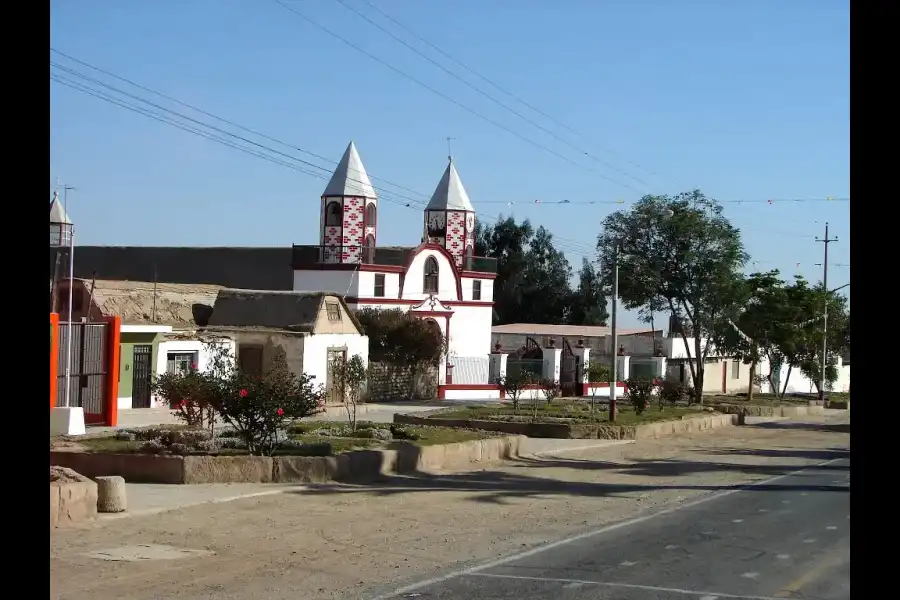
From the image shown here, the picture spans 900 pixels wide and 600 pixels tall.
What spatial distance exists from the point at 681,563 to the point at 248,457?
8.10m

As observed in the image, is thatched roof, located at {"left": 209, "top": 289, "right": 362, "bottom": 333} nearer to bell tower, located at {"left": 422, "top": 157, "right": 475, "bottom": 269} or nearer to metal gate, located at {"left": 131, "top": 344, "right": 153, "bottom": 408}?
metal gate, located at {"left": 131, "top": 344, "right": 153, "bottom": 408}

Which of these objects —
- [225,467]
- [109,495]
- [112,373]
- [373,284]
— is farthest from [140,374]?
[373,284]

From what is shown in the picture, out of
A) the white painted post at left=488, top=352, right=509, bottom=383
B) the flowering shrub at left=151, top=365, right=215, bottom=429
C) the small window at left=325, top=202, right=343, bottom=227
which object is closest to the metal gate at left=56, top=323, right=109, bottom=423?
the flowering shrub at left=151, top=365, right=215, bottom=429

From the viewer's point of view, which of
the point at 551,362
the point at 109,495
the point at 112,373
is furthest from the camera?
the point at 551,362

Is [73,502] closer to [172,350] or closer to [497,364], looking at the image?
[172,350]

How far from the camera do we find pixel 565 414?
111ft

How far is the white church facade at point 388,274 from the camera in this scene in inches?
2018

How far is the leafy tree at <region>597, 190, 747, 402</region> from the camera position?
1754 inches

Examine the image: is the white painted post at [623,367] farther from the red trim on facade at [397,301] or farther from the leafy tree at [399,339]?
the leafy tree at [399,339]

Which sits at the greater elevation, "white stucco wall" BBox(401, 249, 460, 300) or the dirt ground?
"white stucco wall" BBox(401, 249, 460, 300)

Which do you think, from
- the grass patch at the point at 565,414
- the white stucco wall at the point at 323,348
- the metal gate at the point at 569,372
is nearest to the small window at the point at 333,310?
the white stucco wall at the point at 323,348

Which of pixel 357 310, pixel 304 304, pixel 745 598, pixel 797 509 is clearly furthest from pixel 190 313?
pixel 745 598

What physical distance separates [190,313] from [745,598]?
3179 cm

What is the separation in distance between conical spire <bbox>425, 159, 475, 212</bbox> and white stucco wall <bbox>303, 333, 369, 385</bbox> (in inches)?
878
